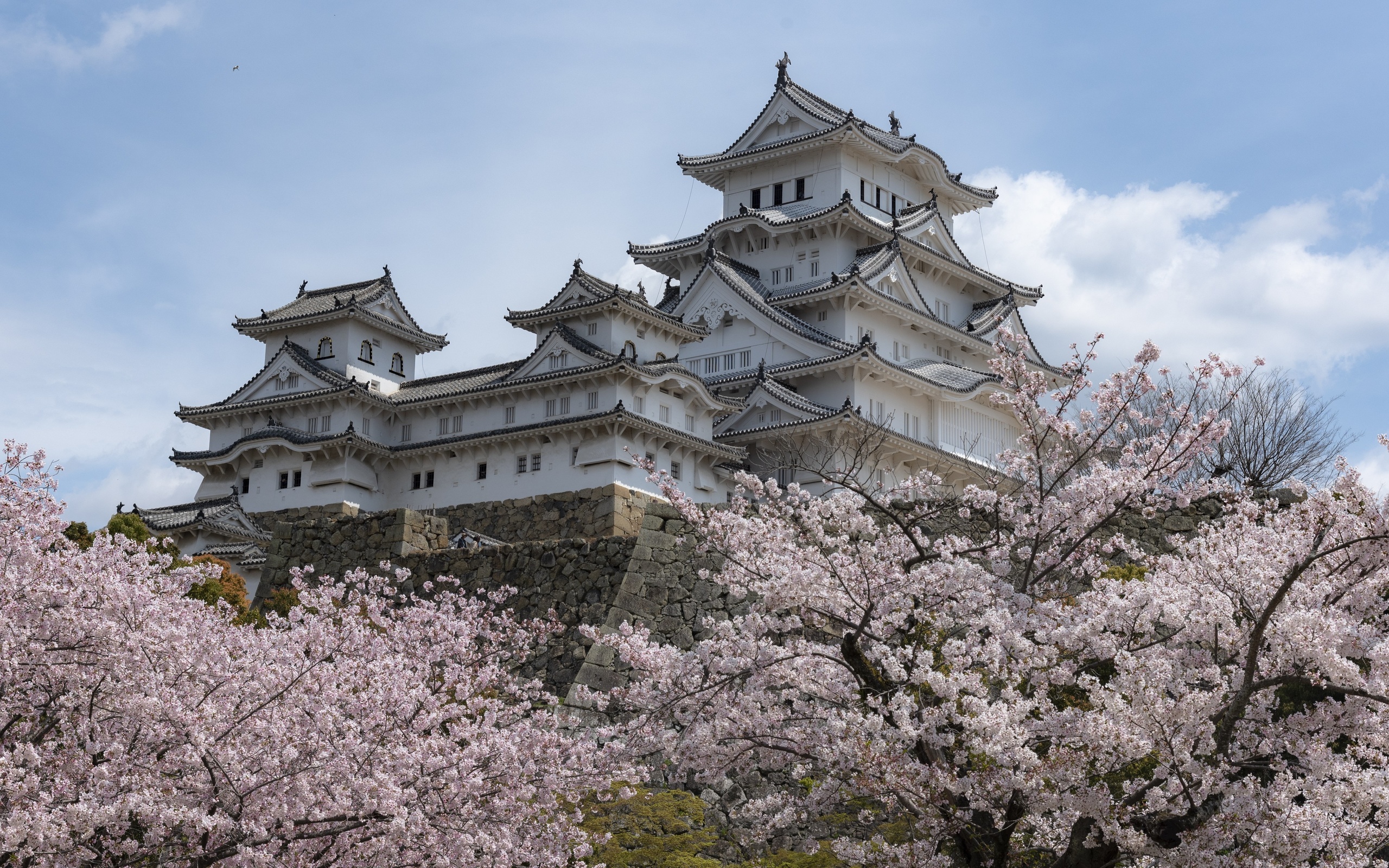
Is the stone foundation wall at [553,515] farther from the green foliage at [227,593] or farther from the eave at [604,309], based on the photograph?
the green foliage at [227,593]

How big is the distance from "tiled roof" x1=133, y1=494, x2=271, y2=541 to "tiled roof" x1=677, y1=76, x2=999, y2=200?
56.4 ft

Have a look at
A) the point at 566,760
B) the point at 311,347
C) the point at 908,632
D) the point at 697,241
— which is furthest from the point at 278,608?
the point at 697,241

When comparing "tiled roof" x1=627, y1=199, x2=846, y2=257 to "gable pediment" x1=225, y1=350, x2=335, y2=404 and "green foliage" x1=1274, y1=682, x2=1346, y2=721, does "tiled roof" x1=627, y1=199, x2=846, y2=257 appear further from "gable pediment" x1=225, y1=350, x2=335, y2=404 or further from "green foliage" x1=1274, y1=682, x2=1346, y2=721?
"green foliage" x1=1274, y1=682, x2=1346, y2=721

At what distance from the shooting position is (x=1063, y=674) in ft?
33.8

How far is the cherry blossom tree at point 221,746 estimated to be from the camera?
10117 millimetres

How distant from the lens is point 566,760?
12547 mm

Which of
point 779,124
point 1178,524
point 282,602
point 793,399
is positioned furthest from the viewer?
point 779,124

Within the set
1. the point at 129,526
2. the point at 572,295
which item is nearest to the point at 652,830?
the point at 129,526

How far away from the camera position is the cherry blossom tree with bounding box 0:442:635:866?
398 inches

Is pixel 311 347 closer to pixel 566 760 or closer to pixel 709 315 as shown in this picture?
pixel 709 315

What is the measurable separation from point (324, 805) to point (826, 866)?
4752 mm

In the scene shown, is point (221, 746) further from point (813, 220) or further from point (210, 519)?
A: point (813, 220)

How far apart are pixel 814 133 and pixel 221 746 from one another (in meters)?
Result: 34.3

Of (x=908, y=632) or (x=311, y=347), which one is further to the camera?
(x=311, y=347)
